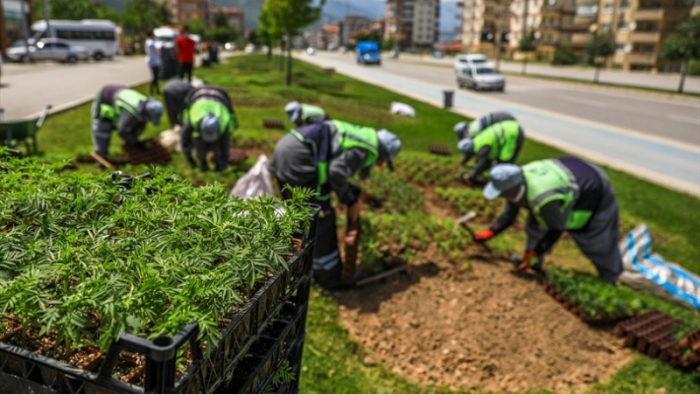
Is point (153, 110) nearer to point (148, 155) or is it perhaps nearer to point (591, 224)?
point (148, 155)

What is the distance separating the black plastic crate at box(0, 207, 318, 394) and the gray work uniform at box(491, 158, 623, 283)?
412 cm

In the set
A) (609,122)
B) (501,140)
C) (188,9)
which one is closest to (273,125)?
(501,140)

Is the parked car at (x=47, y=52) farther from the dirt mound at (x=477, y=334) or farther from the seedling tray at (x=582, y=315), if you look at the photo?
the seedling tray at (x=582, y=315)

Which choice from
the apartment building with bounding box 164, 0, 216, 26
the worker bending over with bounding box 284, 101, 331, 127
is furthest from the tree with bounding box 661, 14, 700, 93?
the apartment building with bounding box 164, 0, 216, 26

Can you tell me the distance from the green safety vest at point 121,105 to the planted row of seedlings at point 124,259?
6.16 m

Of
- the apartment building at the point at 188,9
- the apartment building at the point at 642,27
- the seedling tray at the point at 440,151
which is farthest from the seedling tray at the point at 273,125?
the apartment building at the point at 188,9

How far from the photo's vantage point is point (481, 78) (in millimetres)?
27297

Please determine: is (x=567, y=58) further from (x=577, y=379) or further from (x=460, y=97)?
(x=577, y=379)

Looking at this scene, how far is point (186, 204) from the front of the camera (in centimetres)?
183

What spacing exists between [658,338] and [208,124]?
5.69m

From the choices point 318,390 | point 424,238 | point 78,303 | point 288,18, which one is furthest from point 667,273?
point 288,18

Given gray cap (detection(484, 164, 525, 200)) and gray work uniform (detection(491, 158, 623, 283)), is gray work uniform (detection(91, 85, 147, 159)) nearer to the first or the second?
gray cap (detection(484, 164, 525, 200))

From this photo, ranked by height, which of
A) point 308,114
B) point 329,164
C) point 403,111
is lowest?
point 403,111

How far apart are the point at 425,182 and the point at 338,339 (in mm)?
5142
